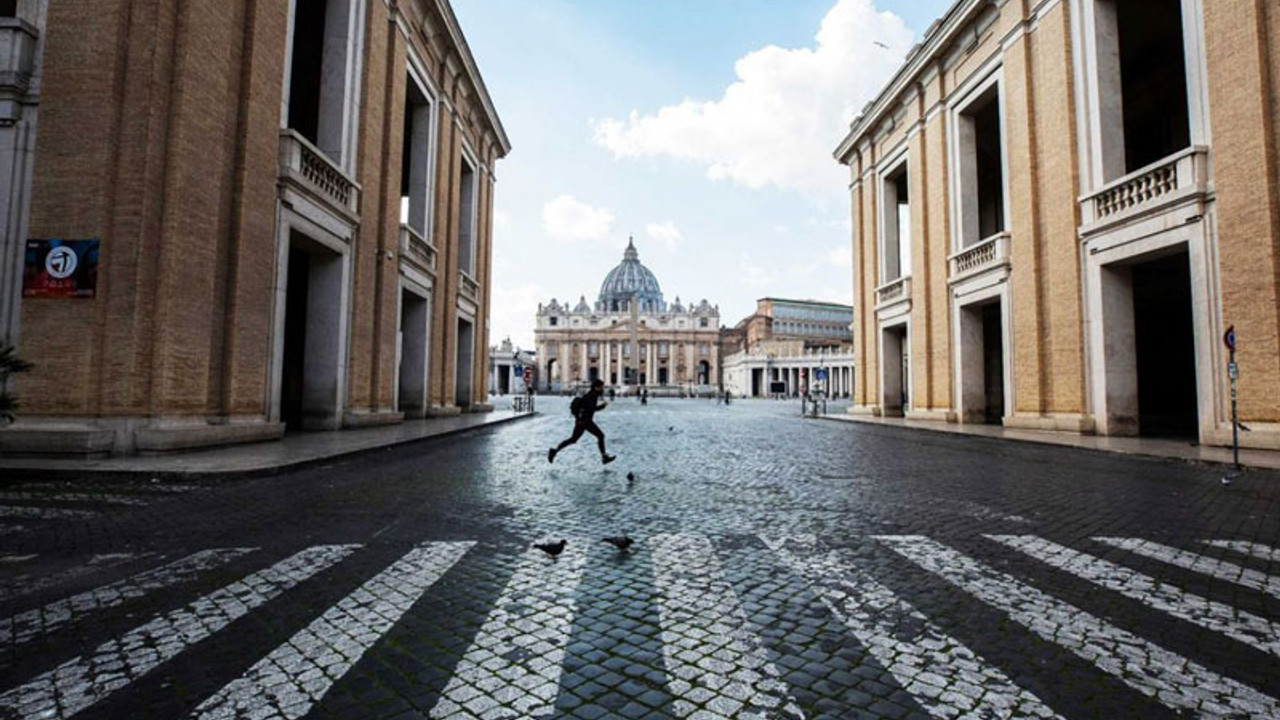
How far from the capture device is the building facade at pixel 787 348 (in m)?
99.4

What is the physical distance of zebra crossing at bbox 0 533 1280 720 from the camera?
2.48 meters

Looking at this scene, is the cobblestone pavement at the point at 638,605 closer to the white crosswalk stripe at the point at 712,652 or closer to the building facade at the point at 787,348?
the white crosswalk stripe at the point at 712,652

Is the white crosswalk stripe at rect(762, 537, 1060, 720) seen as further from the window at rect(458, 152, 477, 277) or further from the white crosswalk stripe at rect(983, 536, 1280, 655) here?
the window at rect(458, 152, 477, 277)

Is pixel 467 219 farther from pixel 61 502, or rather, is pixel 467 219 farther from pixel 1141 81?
pixel 1141 81

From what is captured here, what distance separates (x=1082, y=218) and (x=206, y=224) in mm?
18877

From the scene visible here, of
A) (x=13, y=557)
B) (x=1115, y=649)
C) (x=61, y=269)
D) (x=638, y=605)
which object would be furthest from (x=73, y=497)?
(x=1115, y=649)

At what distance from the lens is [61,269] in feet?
32.1

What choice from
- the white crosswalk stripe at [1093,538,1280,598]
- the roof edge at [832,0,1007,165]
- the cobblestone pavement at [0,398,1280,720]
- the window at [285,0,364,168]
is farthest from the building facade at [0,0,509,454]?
the roof edge at [832,0,1007,165]

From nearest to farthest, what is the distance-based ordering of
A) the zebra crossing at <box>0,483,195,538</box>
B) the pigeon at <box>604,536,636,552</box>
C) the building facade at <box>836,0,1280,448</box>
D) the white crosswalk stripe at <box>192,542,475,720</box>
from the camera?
the white crosswalk stripe at <box>192,542,475,720</box> → the pigeon at <box>604,536,636,552</box> → the zebra crossing at <box>0,483,195,538</box> → the building facade at <box>836,0,1280,448</box>

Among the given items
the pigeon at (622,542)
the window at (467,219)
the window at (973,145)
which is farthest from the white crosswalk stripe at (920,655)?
the window at (467,219)

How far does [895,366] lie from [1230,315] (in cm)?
1533

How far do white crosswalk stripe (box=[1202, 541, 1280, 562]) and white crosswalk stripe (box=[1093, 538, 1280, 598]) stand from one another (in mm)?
387

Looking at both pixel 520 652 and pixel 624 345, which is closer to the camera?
pixel 520 652

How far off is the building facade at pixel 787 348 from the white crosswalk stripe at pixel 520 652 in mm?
86672
